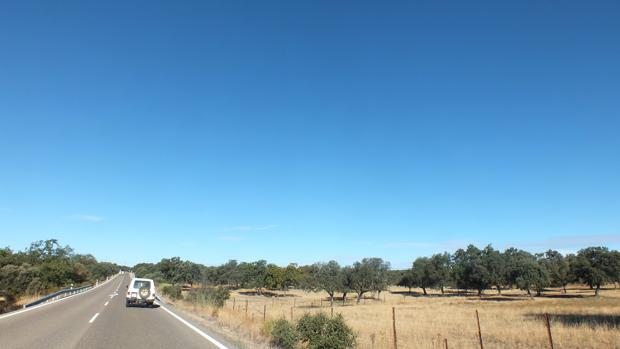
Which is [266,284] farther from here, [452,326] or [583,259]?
[452,326]

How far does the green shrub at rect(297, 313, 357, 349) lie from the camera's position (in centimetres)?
1073

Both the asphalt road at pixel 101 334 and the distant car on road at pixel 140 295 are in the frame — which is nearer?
the asphalt road at pixel 101 334

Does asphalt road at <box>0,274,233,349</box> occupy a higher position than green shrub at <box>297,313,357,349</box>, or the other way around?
green shrub at <box>297,313,357,349</box>

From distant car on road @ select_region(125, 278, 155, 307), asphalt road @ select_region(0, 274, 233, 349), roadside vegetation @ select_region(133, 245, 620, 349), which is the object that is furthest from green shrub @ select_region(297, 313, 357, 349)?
distant car on road @ select_region(125, 278, 155, 307)

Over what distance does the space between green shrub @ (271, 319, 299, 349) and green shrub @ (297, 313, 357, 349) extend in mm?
203

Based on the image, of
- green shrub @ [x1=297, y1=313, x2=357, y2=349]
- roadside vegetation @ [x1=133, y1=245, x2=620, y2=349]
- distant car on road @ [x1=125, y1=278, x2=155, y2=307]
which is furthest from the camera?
distant car on road @ [x1=125, y1=278, x2=155, y2=307]

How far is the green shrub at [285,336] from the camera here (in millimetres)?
11719

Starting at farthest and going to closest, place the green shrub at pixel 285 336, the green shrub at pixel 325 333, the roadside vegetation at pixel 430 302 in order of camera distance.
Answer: the roadside vegetation at pixel 430 302
the green shrub at pixel 285 336
the green shrub at pixel 325 333

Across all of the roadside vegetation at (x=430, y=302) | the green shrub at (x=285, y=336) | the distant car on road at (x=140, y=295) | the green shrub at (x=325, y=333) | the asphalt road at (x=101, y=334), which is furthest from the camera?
the distant car on road at (x=140, y=295)

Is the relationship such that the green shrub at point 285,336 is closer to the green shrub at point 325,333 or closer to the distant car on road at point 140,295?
the green shrub at point 325,333

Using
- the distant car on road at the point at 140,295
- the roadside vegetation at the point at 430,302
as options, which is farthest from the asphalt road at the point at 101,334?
the distant car on road at the point at 140,295

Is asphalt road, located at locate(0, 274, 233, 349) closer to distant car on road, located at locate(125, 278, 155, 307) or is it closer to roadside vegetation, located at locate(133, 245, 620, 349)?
roadside vegetation, located at locate(133, 245, 620, 349)

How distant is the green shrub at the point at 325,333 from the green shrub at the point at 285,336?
203 mm

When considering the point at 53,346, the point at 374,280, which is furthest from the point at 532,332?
the point at 374,280
